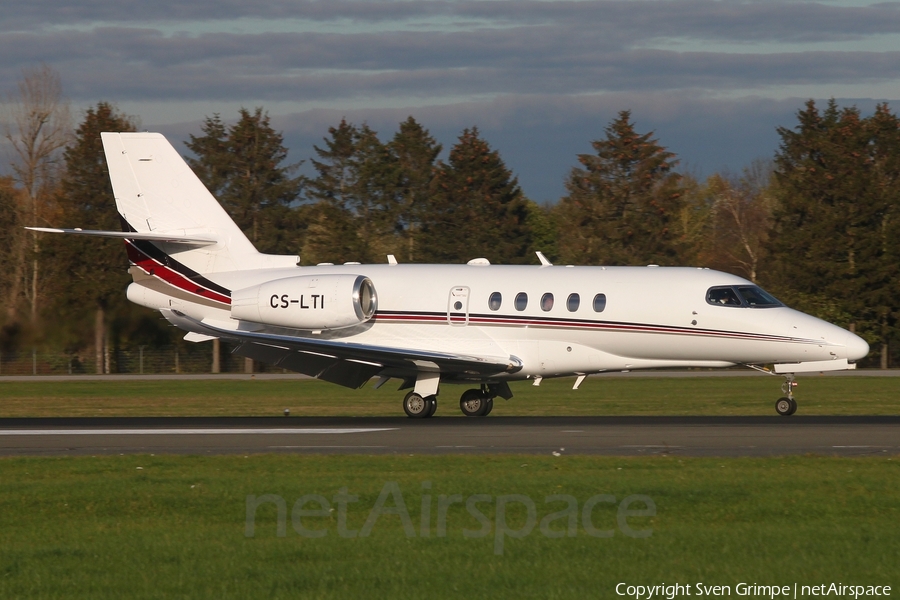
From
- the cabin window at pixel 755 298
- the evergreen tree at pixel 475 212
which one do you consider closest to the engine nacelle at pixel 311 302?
the cabin window at pixel 755 298

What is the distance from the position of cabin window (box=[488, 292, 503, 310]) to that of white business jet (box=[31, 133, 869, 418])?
23 millimetres

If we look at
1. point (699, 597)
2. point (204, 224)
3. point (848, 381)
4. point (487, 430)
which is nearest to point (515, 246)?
point (848, 381)

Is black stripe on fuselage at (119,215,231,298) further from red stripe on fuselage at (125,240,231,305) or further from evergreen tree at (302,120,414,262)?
evergreen tree at (302,120,414,262)

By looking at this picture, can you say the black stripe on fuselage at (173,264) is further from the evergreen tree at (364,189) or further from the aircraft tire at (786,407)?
the evergreen tree at (364,189)

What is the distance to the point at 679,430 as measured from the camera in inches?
737

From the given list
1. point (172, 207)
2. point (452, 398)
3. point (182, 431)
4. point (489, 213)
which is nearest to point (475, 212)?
point (489, 213)

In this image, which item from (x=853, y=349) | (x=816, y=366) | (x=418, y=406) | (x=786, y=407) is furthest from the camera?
(x=418, y=406)

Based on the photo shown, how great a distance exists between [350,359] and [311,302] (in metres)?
1.88

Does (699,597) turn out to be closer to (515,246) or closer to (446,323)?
(446,323)

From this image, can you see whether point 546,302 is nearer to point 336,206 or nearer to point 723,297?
point 723,297

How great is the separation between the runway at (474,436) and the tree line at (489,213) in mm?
26187

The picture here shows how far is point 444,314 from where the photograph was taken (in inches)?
922

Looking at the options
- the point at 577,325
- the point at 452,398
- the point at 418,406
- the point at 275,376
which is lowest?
the point at 275,376

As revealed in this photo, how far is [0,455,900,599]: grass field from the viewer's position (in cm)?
812
